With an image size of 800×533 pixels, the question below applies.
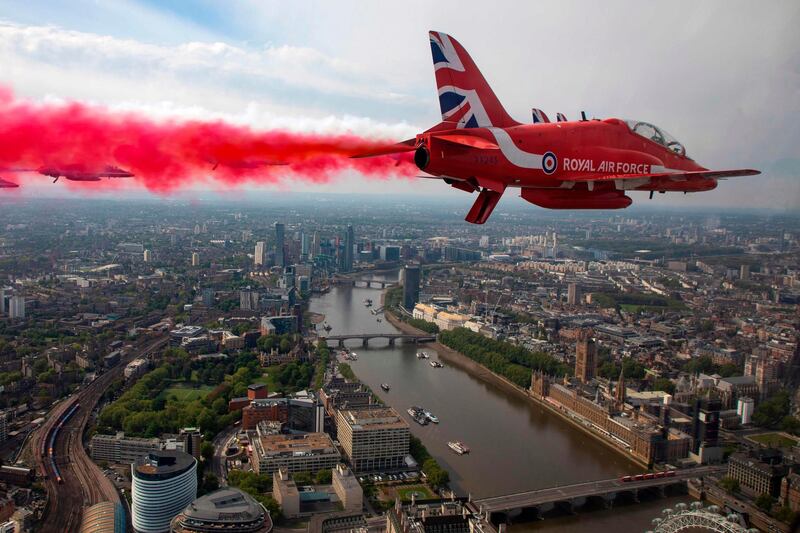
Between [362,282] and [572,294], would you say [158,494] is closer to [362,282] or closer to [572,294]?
[572,294]

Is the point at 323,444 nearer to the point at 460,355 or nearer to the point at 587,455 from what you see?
the point at 587,455

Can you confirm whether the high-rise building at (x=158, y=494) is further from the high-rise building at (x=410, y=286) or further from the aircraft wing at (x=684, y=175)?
the high-rise building at (x=410, y=286)

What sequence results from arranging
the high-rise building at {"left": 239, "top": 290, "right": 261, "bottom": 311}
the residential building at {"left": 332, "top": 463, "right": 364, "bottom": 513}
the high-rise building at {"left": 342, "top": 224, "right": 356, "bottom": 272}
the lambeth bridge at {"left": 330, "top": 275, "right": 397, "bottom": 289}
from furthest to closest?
the high-rise building at {"left": 342, "top": 224, "right": 356, "bottom": 272}
the lambeth bridge at {"left": 330, "top": 275, "right": 397, "bottom": 289}
the high-rise building at {"left": 239, "top": 290, "right": 261, "bottom": 311}
the residential building at {"left": 332, "top": 463, "right": 364, "bottom": 513}

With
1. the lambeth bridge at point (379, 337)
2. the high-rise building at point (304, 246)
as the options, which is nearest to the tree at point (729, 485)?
the lambeth bridge at point (379, 337)

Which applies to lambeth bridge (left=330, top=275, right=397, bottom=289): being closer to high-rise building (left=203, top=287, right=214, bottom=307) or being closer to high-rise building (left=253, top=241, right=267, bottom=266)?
high-rise building (left=253, top=241, right=267, bottom=266)

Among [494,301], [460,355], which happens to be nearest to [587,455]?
[460,355]

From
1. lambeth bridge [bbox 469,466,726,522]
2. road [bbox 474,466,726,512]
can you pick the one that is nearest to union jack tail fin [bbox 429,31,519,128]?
lambeth bridge [bbox 469,466,726,522]
